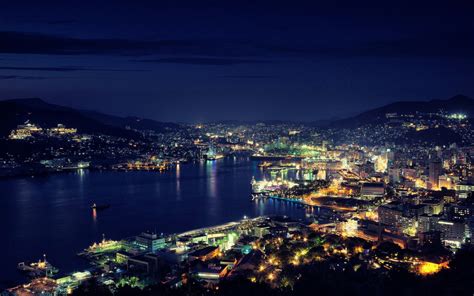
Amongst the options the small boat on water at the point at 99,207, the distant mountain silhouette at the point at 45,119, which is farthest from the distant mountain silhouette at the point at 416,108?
the small boat on water at the point at 99,207

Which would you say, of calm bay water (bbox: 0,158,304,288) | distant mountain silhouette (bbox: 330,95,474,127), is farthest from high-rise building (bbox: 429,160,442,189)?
distant mountain silhouette (bbox: 330,95,474,127)

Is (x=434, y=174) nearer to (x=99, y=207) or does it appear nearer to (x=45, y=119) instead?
(x=99, y=207)

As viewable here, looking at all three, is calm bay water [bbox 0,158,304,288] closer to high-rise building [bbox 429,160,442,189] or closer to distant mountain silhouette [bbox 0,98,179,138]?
high-rise building [bbox 429,160,442,189]

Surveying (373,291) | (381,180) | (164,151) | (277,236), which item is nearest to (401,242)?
(277,236)

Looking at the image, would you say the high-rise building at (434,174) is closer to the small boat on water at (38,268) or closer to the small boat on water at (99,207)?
the small boat on water at (99,207)

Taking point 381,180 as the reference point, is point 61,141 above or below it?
above

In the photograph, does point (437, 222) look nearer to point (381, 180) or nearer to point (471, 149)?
point (381, 180)
